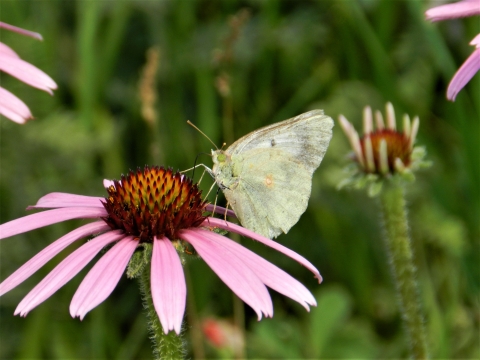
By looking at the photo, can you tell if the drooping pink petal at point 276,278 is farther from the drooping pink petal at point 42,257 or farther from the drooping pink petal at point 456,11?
the drooping pink petal at point 456,11

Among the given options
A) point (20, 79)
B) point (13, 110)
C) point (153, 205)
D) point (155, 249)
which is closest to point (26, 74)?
point (20, 79)

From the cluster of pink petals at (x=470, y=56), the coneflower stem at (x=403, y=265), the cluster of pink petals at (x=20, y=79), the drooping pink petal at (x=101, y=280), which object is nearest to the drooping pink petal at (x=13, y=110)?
the cluster of pink petals at (x=20, y=79)

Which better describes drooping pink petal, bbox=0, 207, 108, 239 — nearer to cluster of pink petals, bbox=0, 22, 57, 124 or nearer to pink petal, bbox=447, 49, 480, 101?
cluster of pink petals, bbox=0, 22, 57, 124

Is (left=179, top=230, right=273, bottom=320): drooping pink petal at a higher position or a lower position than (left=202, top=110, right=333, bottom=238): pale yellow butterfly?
lower

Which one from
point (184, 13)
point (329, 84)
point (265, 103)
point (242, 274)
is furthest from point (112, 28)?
point (242, 274)

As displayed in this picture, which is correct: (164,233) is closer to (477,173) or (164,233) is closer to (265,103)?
(477,173)

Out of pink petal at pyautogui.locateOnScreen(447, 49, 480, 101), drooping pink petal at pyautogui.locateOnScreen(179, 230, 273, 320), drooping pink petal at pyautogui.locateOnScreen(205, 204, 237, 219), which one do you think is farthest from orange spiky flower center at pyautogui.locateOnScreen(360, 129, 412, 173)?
drooping pink petal at pyautogui.locateOnScreen(179, 230, 273, 320)

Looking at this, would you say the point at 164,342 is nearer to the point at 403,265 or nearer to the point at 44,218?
the point at 44,218

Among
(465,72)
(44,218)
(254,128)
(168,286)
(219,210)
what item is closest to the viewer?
(168,286)
